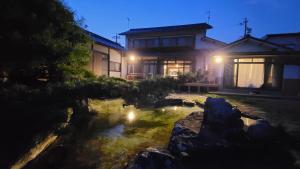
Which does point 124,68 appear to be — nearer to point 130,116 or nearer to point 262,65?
point 262,65

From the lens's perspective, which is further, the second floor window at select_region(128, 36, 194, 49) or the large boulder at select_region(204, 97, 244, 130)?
the second floor window at select_region(128, 36, 194, 49)

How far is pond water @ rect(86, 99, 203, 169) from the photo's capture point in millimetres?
5285

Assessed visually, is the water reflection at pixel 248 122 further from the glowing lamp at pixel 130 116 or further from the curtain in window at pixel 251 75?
the curtain in window at pixel 251 75

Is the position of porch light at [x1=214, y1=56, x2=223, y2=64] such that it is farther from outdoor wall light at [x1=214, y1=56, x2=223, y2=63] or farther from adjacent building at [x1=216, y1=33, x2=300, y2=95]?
adjacent building at [x1=216, y1=33, x2=300, y2=95]

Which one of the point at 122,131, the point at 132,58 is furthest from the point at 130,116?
the point at 132,58

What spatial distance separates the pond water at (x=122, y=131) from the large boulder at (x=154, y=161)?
724mm

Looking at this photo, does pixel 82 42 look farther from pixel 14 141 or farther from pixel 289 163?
pixel 289 163

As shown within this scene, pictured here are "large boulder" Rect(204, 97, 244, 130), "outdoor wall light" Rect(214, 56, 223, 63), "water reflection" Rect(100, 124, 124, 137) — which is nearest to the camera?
"large boulder" Rect(204, 97, 244, 130)

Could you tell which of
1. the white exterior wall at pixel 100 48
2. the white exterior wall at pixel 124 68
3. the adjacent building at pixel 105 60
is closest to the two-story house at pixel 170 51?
the white exterior wall at pixel 124 68

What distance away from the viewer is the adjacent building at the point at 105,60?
17.2 meters

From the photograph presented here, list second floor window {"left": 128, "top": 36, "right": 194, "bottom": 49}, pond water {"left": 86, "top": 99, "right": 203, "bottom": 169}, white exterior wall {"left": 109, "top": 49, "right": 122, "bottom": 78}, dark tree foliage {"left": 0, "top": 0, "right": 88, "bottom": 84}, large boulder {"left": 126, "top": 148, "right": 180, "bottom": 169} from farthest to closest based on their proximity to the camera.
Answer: second floor window {"left": 128, "top": 36, "right": 194, "bottom": 49}
white exterior wall {"left": 109, "top": 49, "right": 122, "bottom": 78}
pond water {"left": 86, "top": 99, "right": 203, "bottom": 169}
dark tree foliage {"left": 0, "top": 0, "right": 88, "bottom": 84}
large boulder {"left": 126, "top": 148, "right": 180, "bottom": 169}

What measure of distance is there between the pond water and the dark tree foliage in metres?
2.88

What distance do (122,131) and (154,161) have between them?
3016 millimetres

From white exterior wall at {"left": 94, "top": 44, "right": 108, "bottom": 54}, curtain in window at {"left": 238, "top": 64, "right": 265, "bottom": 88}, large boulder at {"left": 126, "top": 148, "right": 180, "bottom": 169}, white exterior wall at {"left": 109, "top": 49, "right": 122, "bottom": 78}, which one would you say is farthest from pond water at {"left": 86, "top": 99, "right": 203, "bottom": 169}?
white exterior wall at {"left": 109, "top": 49, "right": 122, "bottom": 78}
